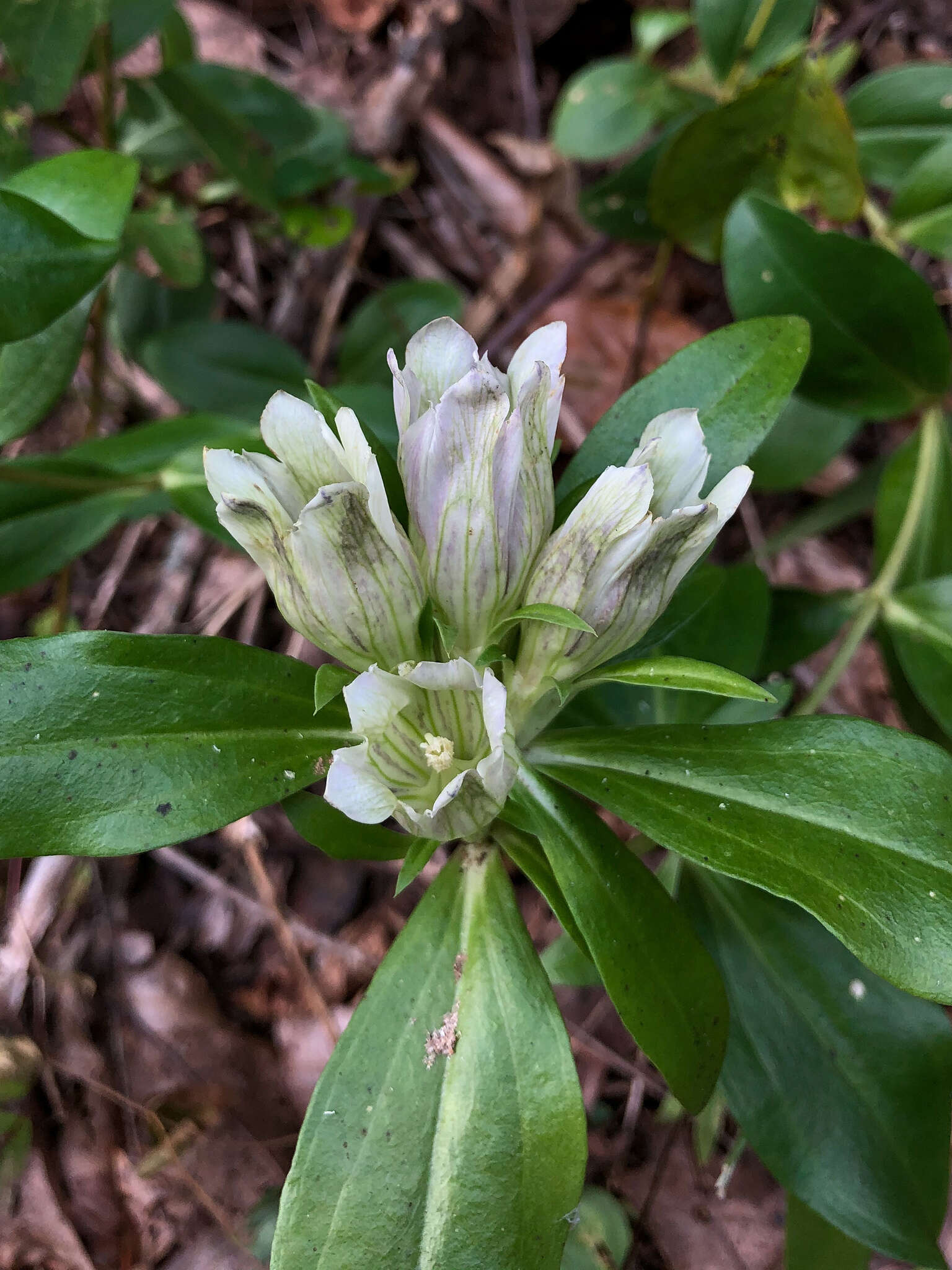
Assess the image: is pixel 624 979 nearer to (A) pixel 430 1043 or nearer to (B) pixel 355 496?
(A) pixel 430 1043

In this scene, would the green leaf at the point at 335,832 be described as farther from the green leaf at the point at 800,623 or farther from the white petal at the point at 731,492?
the green leaf at the point at 800,623

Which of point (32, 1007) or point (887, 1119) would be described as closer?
point (887, 1119)

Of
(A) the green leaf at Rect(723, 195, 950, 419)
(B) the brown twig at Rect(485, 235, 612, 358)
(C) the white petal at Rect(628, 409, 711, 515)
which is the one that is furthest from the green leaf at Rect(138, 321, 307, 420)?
(C) the white petal at Rect(628, 409, 711, 515)

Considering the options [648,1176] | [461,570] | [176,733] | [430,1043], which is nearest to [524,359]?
[461,570]

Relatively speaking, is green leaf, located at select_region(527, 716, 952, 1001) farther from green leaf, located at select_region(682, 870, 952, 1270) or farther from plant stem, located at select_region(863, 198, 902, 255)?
plant stem, located at select_region(863, 198, 902, 255)

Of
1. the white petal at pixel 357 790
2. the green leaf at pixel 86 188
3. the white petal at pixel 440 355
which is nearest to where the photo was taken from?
the white petal at pixel 357 790

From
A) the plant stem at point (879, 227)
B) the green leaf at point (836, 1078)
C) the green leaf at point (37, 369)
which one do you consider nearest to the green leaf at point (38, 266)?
the green leaf at point (37, 369)
